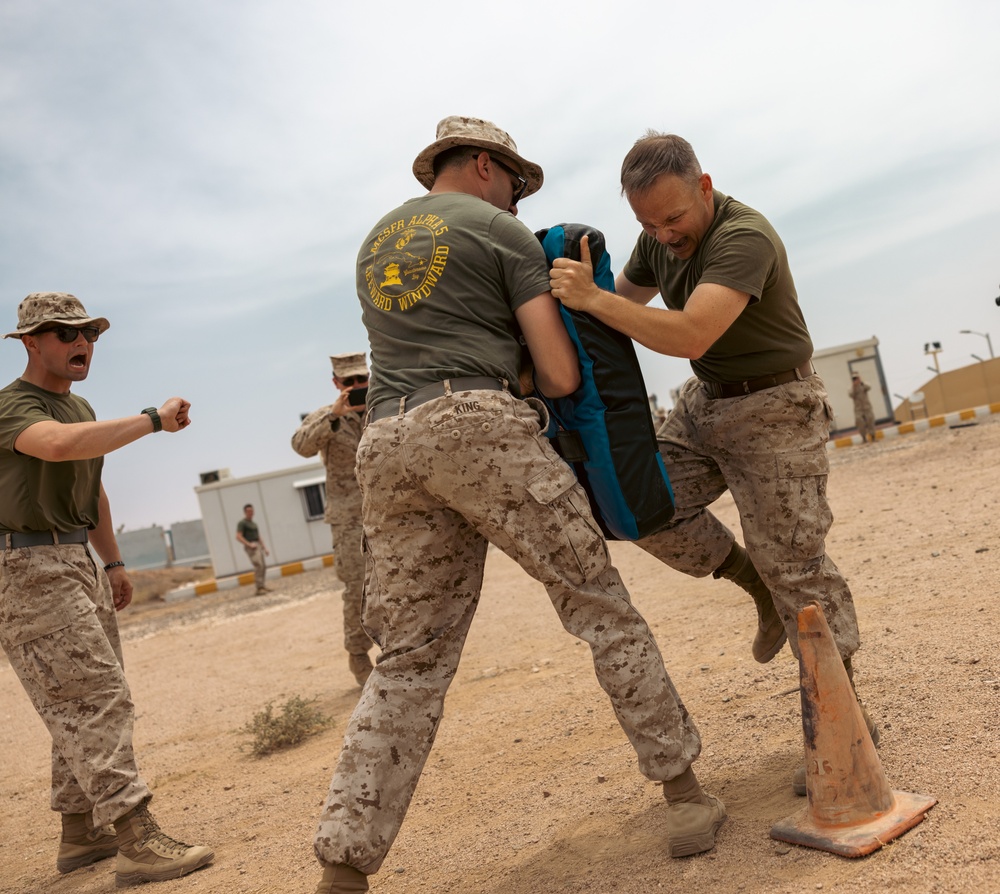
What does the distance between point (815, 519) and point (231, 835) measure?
3.09 m

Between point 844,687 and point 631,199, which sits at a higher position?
point 631,199

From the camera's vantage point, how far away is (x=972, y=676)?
3.85 metres

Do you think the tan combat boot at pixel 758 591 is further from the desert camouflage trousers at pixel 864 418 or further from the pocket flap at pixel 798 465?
the desert camouflage trousers at pixel 864 418

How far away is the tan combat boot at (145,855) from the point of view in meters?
3.99

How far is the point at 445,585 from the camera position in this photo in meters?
3.11

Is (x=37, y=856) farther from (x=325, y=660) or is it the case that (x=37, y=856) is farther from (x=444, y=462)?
(x=325, y=660)

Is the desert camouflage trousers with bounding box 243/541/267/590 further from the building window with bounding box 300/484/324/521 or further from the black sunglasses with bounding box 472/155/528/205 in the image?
the black sunglasses with bounding box 472/155/528/205

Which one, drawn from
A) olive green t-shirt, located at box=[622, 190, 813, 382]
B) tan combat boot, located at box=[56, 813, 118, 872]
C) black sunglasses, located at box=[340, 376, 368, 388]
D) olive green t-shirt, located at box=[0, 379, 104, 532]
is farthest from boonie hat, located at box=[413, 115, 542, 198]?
black sunglasses, located at box=[340, 376, 368, 388]

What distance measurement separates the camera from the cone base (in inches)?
107

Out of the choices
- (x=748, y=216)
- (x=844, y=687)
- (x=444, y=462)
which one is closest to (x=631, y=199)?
(x=748, y=216)

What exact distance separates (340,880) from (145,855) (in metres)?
1.64

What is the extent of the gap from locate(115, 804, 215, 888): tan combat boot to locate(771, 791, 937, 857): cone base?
2501 millimetres

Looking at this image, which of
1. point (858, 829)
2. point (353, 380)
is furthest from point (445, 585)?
point (353, 380)

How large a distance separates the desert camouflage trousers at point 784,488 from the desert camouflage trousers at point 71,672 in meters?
2.47
